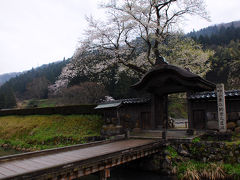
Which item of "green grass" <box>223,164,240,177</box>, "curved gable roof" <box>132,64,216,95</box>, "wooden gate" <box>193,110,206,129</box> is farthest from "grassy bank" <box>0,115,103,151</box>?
"green grass" <box>223,164,240,177</box>

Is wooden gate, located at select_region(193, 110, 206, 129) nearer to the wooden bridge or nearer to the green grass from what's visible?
the green grass

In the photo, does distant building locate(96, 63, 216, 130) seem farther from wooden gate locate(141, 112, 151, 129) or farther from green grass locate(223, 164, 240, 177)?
green grass locate(223, 164, 240, 177)

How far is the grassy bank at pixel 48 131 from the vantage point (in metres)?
16.1

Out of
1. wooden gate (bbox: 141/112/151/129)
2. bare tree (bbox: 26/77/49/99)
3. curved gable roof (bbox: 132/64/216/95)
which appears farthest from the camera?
bare tree (bbox: 26/77/49/99)

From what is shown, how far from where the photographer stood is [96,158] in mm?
6840

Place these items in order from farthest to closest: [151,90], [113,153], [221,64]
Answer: [221,64] < [151,90] < [113,153]

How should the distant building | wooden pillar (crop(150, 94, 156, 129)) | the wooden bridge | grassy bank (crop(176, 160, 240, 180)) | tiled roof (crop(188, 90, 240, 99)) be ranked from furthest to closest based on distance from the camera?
wooden pillar (crop(150, 94, 156, 129))
the distant building
tiled roof (crop(188, 90, 240, 99))
grassy bank (crop(176, 160, 240, 180))
the wooden bridge

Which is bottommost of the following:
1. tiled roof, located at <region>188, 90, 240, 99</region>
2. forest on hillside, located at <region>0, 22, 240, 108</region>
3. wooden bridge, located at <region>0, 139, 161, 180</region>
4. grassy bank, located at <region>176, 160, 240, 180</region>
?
grassy bank, located at <region>176, 160, 240, 180</region>

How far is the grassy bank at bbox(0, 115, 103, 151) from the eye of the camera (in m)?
16.1

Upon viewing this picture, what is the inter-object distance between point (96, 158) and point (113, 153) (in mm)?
843

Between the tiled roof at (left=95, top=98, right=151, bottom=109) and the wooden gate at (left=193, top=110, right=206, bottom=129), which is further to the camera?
the tiled roof at (left=95, top=98, right=151, bottom=109)

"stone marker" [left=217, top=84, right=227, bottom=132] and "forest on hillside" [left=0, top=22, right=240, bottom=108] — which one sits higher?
"forest on hillside" [left=0, top=22, right=240, bottom=108]

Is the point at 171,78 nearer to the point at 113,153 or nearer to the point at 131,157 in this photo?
the point at 131,157

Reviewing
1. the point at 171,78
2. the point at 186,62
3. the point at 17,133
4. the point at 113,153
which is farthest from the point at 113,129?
the point at 17,133
